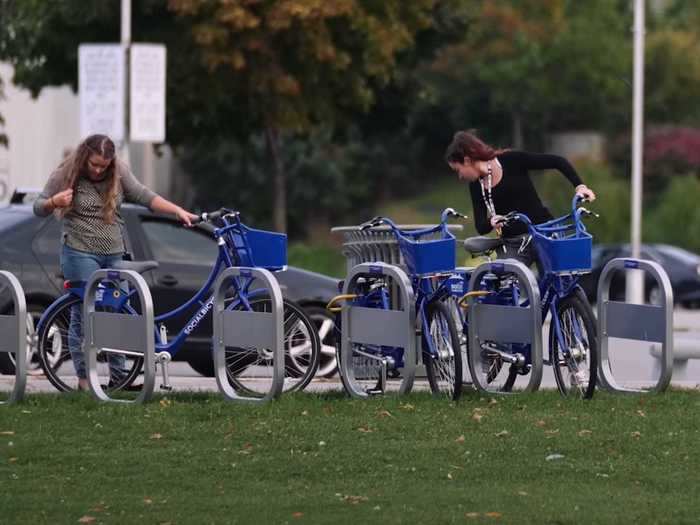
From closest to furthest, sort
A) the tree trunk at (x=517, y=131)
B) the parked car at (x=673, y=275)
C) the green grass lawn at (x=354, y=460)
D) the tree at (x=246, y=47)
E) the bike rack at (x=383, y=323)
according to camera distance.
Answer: the green grass lawn at (x=354, y=460) → the bike rack at (x=383, y=323) → the tree at (x=246, y=47) → the parked car at (x=673, y=275) → the tree trunk at (x=517, y=131)

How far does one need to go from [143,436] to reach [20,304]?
5.61 ft

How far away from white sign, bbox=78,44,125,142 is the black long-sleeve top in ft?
42.9

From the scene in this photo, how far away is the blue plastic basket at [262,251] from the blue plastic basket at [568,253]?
4.87ft

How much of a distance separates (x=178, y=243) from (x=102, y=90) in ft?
32.4

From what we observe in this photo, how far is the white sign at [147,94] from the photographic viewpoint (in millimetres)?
23531

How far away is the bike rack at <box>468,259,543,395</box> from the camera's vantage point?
1028 centimetres

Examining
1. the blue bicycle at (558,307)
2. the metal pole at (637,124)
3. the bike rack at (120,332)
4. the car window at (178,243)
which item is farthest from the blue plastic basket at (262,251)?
the metal pole at (637,124)

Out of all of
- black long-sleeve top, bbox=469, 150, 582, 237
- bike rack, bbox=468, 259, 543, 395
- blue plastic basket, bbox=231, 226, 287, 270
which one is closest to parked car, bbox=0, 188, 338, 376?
blue plastic basket, bbox=231, 226, 287, 270

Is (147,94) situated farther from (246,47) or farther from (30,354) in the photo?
(30,354)

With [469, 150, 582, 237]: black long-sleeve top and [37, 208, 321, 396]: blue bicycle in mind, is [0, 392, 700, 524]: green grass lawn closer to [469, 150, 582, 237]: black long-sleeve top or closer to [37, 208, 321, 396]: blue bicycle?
[37, 208, 321, 396]: blue bicycle

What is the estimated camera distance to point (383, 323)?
10727 millimetres

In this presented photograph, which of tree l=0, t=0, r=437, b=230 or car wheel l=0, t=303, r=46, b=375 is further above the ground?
tree l=0, t=0, r=437, b=230

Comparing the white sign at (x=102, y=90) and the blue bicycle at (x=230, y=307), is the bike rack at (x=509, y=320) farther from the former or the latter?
the white sign at (x=102, y=90)

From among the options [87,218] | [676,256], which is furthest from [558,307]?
[676,256]
